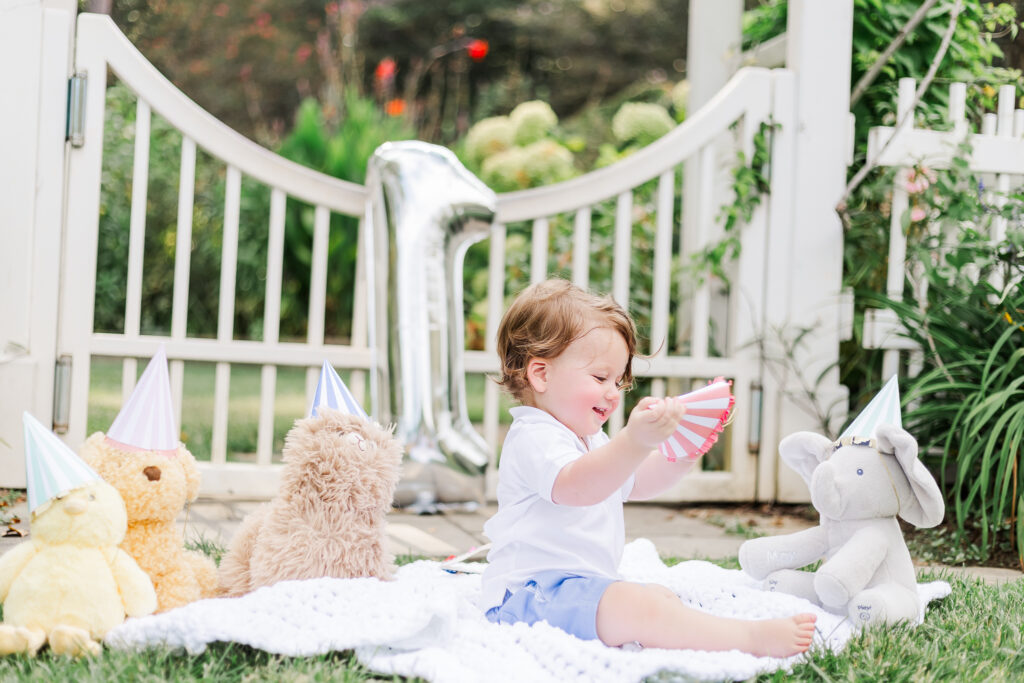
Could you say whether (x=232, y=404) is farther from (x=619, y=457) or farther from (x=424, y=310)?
(x=619, y=457)

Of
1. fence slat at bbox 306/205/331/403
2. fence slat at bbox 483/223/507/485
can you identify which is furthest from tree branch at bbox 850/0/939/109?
fence slat at bbox 306/205/331/403

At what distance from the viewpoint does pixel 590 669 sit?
151 cm

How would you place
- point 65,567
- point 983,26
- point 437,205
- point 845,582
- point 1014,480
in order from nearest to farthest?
point 65,567 → point 845,582 → point 1014,480 → point 437,205 → point 983,26

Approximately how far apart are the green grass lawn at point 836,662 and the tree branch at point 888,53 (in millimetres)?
2093

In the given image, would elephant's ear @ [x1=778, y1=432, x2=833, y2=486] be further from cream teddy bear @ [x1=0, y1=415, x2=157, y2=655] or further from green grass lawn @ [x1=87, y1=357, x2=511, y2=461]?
green grass lawn @ [x1=87, y1=357, x2=511, y2=461]

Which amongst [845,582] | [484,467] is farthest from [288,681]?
[484,467]

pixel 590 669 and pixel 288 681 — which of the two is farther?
pixel 590 669

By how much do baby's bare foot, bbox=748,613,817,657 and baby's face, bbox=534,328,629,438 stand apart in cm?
46

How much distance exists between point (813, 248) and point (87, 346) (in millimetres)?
2246

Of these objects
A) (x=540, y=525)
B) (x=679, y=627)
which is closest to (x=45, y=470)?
(x=540, y=525)

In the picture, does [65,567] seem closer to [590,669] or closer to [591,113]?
[590,669]

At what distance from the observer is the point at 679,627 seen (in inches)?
63.5

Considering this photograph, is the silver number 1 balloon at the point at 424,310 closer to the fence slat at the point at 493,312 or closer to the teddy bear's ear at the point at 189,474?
the fence slat at the point at 493,312

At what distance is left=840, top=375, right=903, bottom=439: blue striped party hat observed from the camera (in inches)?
77.7
